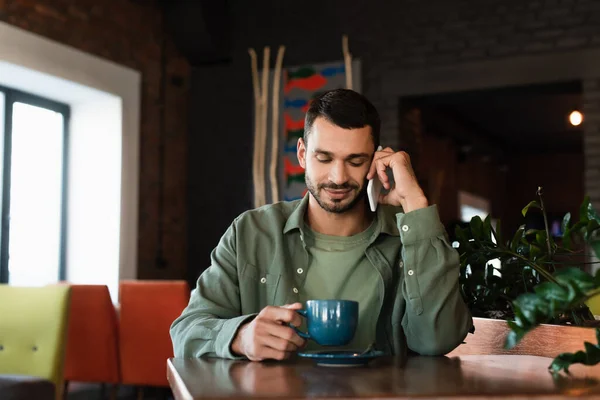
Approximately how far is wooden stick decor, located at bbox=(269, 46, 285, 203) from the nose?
4.39 m

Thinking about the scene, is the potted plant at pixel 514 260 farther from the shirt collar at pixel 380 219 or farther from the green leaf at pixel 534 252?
the shirt collar at pixel 380 219

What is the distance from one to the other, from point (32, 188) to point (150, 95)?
4.08 feet

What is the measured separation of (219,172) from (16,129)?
66.3 inches

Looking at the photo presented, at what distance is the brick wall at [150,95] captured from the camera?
5582mm

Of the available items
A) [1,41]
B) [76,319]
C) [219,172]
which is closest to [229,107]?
[219,172]

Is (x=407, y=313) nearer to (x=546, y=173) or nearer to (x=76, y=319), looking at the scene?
(x=76, y=319)

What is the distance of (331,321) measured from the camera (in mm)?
1308

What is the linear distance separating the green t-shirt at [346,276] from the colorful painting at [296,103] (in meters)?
4.26

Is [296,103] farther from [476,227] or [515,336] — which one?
[515,336]

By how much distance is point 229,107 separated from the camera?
6445mm

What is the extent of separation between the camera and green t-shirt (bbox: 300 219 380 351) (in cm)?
171

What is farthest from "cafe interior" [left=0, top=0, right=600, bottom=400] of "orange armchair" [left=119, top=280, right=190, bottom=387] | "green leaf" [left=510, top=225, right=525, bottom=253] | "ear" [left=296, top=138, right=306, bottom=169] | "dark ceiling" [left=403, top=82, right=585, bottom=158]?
"green leaf" [left=510, top=225, right=525, bottom=253]

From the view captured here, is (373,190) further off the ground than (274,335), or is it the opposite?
(373,190)

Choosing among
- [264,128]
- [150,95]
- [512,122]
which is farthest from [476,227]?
[512,122]
